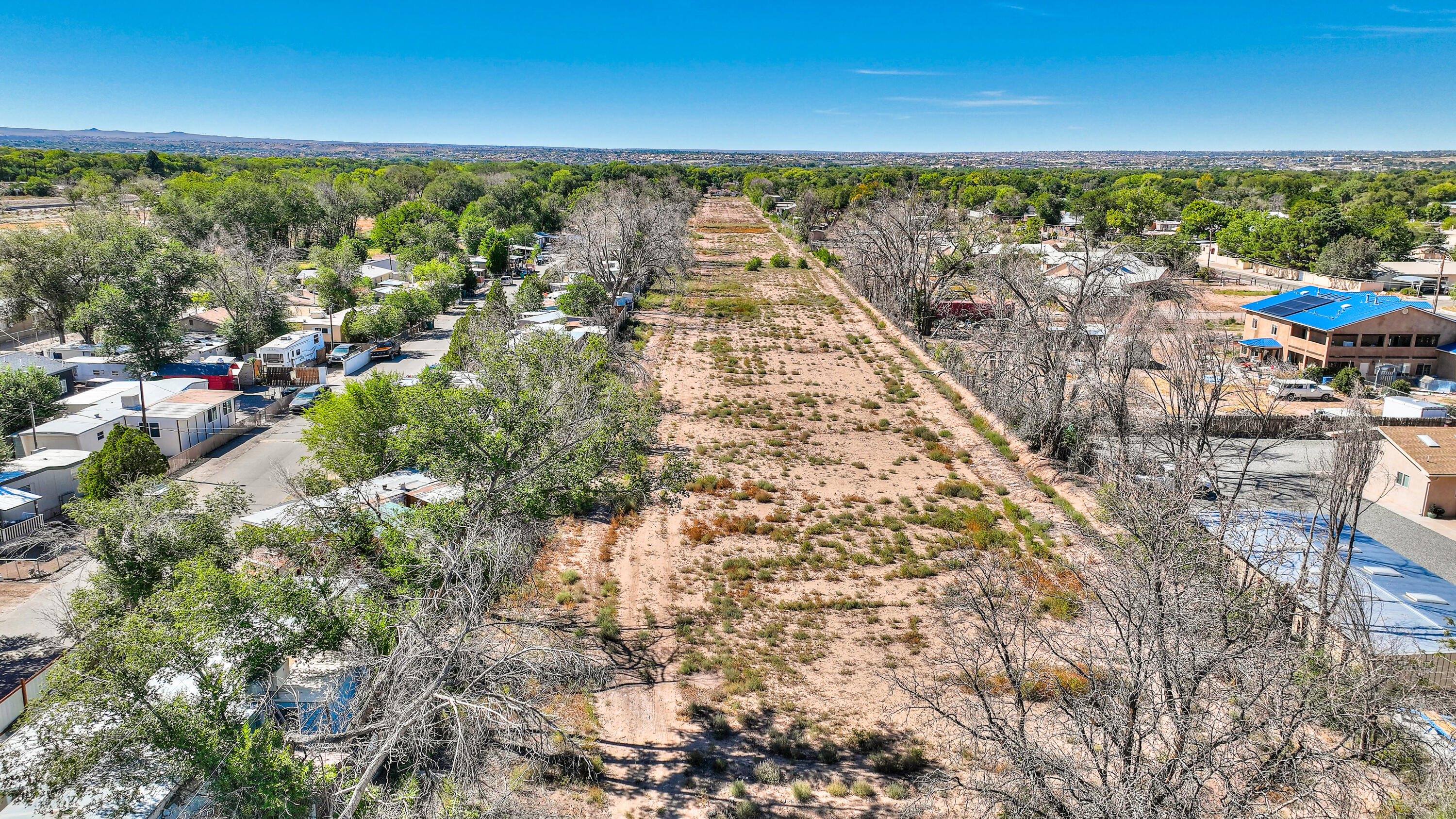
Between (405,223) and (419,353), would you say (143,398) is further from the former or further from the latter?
(405,223)

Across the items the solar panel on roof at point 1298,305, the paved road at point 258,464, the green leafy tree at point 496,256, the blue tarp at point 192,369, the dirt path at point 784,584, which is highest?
the green leafy tree at point 496,256

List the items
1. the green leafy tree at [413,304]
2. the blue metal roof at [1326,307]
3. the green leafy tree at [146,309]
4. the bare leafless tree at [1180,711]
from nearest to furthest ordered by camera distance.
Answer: the bare leafless tree at [1180,711] < the green leafy tree at [146,309] < the blue metal roof at [1326,307] < the green leafy tree at [413,304]

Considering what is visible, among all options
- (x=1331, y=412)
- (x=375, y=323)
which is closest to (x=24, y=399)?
(x=375, y=323)

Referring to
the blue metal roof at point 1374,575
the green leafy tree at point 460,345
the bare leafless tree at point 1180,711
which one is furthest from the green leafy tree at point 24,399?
the blue metal roof at point 1374,575

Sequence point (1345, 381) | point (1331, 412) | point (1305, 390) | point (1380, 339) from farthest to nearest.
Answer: point (1380, 339) → point (1345, 381) → point (1305, 390) → point (1331, 412)

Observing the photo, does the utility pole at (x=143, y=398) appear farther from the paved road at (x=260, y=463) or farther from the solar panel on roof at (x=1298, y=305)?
the solar panel on roof at (x=1298, y=305)

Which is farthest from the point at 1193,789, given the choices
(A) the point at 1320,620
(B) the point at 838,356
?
(B) the point at 838,356
